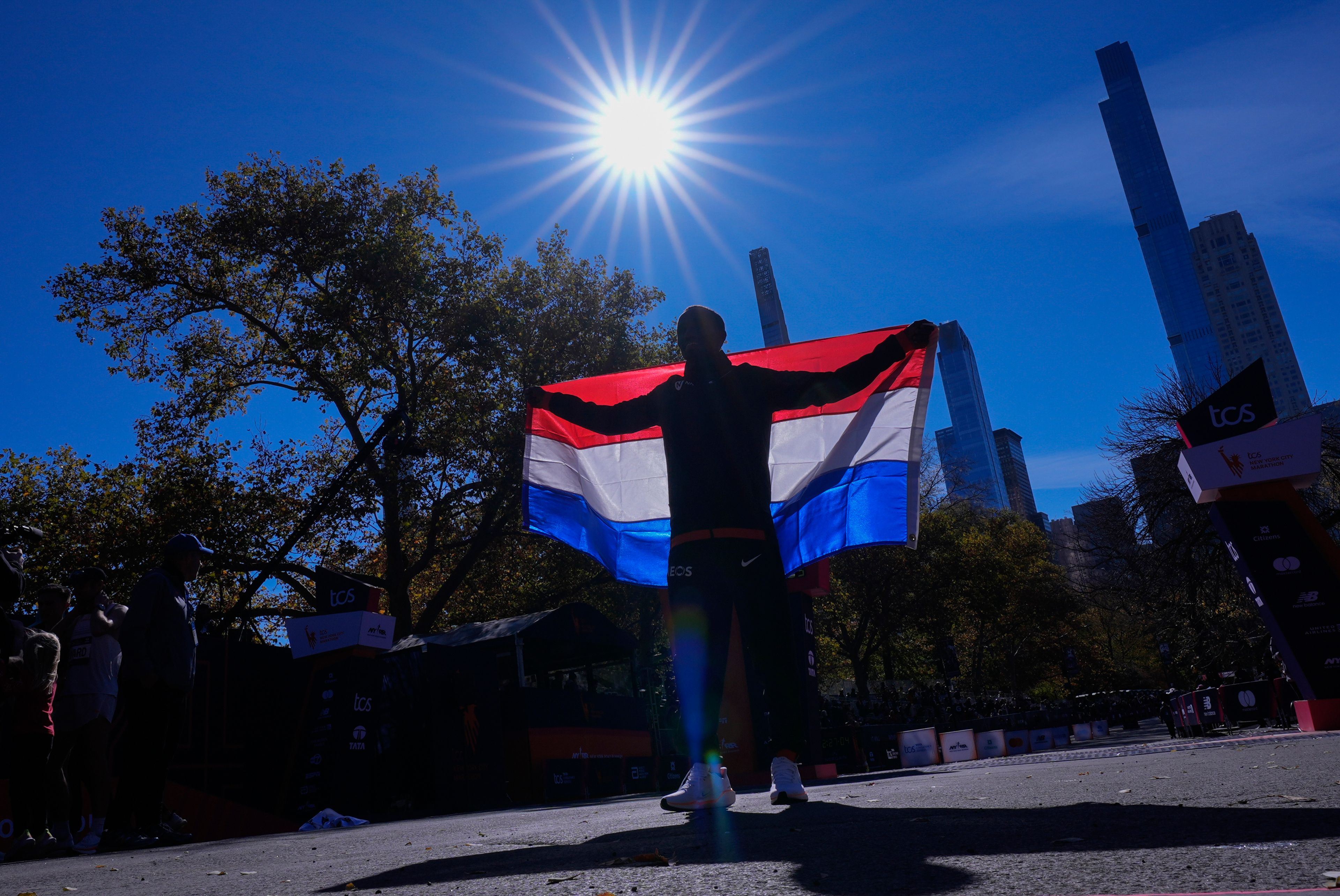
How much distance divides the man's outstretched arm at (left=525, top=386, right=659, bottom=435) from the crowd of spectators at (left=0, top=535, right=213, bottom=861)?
2.71 meters

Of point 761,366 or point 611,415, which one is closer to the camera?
point 611,415

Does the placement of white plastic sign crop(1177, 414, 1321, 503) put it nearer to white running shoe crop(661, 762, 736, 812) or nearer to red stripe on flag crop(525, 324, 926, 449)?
red stripe on flag crop(525, 324, 926, 449)

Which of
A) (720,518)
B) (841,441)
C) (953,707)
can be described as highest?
(841,441)

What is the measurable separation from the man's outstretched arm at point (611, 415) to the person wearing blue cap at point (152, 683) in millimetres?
2789

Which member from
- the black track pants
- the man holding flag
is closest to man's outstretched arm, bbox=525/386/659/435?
the man holding flag

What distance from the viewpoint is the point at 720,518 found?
3.96m

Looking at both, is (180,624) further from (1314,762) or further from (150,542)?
(150,542)

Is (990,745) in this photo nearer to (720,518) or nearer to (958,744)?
(958,744)

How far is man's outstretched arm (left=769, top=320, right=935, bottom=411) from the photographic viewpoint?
4.16m

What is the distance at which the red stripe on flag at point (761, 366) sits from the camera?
6.24m

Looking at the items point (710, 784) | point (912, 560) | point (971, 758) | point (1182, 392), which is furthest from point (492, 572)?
point (710, 784)

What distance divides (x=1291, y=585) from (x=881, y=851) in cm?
1306

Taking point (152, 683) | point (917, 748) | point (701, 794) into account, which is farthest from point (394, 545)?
point (701, 794)

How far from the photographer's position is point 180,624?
550 cm
